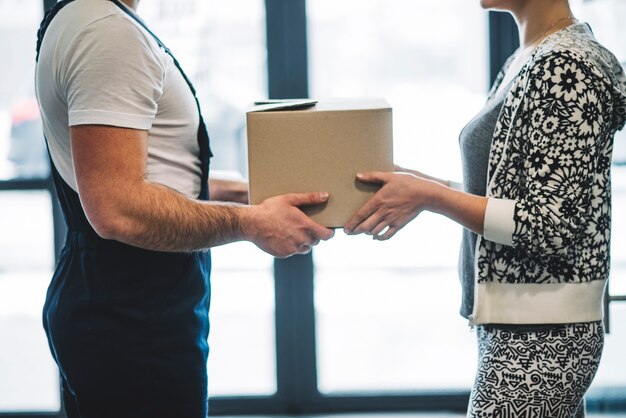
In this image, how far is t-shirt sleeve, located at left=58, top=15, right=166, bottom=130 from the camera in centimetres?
119

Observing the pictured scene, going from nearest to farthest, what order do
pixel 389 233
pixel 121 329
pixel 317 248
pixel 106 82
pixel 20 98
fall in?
pixel 106 82, pixel 121 329, pixel 389 233, pixel 20 98, pixel 317 248

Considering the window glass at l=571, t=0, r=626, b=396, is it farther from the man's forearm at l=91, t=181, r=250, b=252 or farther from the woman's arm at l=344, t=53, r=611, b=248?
the man's forearm at l=91, t=181, r=250, b=252

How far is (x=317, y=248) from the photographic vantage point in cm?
270

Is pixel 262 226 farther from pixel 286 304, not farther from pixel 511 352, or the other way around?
pixel 286 304

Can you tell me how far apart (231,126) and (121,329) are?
1.44 meters

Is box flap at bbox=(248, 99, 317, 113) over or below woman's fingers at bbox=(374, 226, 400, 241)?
over

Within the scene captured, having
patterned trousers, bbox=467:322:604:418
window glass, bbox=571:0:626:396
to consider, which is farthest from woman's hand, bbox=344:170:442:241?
window glass, bbox=571:0:626:396

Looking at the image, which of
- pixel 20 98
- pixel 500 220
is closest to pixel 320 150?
pixel 500 220

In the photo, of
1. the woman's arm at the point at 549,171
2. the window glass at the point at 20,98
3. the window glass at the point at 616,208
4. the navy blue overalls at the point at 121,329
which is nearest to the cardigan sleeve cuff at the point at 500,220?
the woman's arm at the point at 549,171

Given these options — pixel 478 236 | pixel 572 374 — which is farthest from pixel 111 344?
pixel 572 374

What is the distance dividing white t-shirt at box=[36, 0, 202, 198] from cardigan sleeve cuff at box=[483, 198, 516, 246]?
53 cm

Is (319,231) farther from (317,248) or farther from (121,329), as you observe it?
(317,248)

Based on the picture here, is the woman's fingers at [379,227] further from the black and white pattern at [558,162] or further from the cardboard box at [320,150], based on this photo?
the black and white pattern at [558,162]

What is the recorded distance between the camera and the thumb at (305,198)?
4.40 feet
